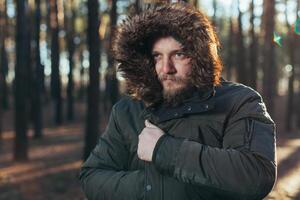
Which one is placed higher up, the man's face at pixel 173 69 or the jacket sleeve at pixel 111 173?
the man's face at pixel 173 69

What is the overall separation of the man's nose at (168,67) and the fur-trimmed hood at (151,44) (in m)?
0.10

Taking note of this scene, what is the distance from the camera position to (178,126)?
106 inches

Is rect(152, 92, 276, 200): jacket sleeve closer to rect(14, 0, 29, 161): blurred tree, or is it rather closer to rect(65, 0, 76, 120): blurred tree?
rect(14, 0, 29, 161): blurred tree

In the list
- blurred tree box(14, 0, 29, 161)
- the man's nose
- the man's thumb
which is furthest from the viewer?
Result: blurred tree box(14, 0, 29, 161)

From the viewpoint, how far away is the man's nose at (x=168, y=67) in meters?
2.82

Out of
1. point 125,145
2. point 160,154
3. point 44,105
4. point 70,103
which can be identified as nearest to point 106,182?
point 125,145

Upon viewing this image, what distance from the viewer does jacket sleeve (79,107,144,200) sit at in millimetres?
2787

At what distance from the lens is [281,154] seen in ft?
60.6

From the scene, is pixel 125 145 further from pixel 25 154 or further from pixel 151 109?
pixel 25 154

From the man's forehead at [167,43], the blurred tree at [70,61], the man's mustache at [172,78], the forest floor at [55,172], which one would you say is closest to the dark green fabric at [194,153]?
the man's mustache at [172,78]

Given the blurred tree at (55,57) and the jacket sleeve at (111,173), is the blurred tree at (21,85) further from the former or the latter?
the jacket sleeve at (111,173)

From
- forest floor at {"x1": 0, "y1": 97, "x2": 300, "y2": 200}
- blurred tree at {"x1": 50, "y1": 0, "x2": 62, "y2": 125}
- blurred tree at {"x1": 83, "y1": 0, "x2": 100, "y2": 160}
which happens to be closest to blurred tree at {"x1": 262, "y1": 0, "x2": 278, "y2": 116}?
forest floor at {"x1": 0, "y1": 97, "x2": 300, "y2": 200}

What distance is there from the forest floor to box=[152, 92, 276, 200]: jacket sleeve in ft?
25.6

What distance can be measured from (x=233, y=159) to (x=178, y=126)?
39 cm
